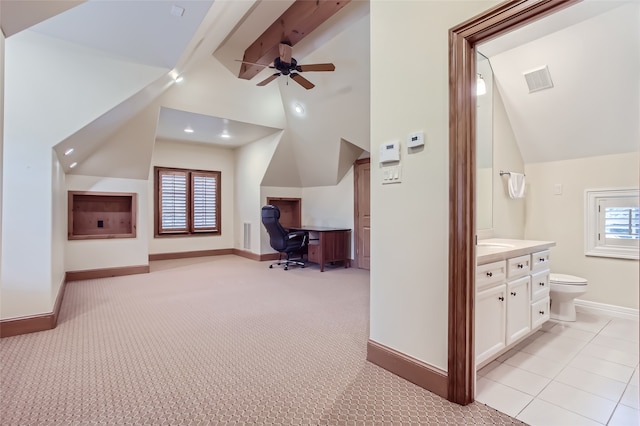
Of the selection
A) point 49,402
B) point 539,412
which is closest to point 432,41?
point 539,412

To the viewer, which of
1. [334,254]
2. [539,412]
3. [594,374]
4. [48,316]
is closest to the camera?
[539,412]

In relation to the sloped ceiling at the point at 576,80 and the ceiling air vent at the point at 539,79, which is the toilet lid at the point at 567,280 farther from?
the ceiling air vent at the point at 539,79

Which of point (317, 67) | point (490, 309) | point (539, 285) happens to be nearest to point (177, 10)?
point (317, 67)

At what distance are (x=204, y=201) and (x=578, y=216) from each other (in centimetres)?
679

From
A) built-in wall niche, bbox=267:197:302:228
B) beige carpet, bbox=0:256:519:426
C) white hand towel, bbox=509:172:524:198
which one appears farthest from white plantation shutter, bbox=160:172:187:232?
white hand towel, bbox=509:172:524:198

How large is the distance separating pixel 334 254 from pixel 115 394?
4378 mm

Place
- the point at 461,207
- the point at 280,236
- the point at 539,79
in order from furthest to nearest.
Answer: the point at 280,236
the point at 539,79
the point at 461,207

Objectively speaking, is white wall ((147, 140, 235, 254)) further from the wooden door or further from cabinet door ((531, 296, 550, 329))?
cabinet door ((531, 296, 550, 329))

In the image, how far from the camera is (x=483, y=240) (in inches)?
129

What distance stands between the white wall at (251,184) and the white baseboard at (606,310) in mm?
5178

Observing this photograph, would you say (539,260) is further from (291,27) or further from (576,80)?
(291,27)

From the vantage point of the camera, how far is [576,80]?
3.16m

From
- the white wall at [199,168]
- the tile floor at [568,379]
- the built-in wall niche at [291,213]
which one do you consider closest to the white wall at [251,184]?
the white wall at [199,168]

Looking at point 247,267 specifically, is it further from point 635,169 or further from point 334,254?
point 635,169
